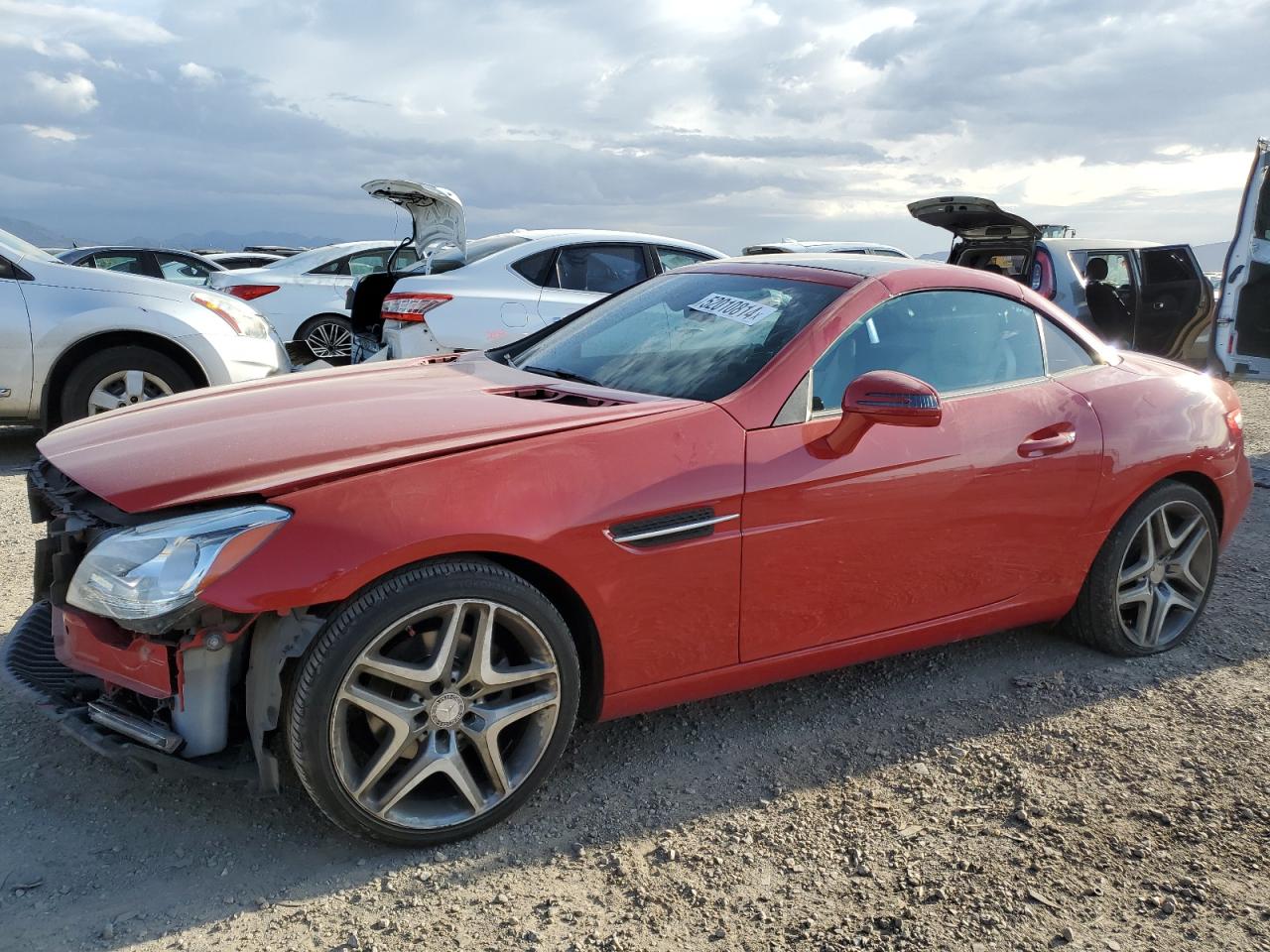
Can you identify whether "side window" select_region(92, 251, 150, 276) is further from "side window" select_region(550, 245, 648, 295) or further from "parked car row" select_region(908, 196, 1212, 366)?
"parked car row" select_region(908, 196, 1212, 366)

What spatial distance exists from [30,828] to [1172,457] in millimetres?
3812

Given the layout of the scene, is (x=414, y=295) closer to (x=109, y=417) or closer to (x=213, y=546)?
(x=109, y=417)

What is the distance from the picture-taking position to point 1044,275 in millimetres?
9250

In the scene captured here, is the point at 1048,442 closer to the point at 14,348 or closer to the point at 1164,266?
the point at 14,348

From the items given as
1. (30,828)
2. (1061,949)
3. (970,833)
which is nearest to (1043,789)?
(970,833)

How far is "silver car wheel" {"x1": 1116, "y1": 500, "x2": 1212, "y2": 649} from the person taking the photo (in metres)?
3.88

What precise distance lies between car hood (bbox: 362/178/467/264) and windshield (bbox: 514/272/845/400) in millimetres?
3836

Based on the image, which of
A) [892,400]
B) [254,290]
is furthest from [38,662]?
[254,290]

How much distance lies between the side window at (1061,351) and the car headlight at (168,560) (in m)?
2.67

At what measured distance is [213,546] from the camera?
231 centimetres

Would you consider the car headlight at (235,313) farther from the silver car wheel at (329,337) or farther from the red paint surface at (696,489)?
the silver car wheel at (329,337)

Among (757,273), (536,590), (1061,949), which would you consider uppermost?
(757,273)

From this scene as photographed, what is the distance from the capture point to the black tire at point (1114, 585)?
3777mm

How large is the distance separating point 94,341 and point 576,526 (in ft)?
16.5
